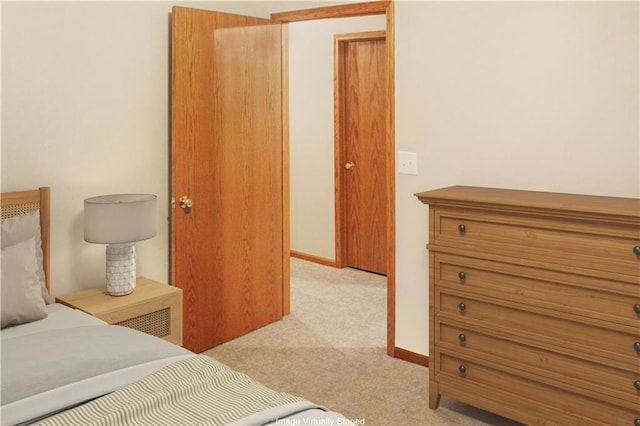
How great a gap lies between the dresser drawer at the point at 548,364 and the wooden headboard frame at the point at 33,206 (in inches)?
75.5

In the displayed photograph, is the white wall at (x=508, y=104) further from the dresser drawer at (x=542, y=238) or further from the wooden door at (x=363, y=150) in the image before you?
the wooden door at (x=363, y=150)

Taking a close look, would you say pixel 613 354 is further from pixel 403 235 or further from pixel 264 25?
pixel 264 25

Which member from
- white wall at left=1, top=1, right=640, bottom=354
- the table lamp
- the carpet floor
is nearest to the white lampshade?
the table lamp

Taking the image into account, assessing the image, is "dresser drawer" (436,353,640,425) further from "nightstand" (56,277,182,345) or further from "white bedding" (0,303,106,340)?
"white bedding" (0,303,106,340)

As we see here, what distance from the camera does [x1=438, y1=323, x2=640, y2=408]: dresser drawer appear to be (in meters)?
2.16

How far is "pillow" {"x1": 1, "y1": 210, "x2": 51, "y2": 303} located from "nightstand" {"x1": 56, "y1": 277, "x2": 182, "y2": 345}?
19 cm

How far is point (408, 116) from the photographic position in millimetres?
3221

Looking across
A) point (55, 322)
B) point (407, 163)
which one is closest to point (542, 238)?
point (407, 163)

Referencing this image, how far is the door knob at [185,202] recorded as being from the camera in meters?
3.25

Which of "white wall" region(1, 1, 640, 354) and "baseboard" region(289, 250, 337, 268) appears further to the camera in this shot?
"baseboard" region(289, 250, 337, 268)

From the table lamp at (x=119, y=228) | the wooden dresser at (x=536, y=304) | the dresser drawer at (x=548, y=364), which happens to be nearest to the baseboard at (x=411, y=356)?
the wooden dresser at (x=536, y=304)

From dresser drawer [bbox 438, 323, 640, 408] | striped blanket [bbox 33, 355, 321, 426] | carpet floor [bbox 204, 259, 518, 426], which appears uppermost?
striped blanket [bbox 33, 355, 321, 426]

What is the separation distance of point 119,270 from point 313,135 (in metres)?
3.11

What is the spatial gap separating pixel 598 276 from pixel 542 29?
1214 mm
